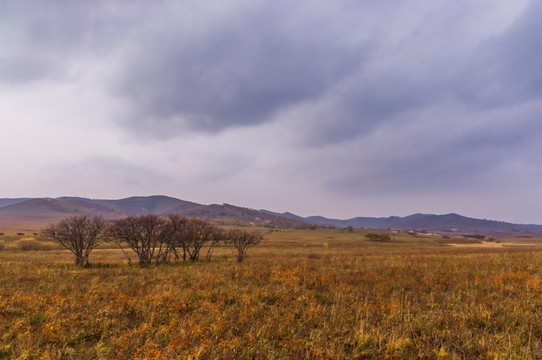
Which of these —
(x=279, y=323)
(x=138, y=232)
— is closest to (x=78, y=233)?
(x=138, y=232)

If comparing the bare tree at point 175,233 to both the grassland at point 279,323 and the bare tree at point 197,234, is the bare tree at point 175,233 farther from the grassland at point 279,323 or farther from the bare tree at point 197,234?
the grassland at point 279,323

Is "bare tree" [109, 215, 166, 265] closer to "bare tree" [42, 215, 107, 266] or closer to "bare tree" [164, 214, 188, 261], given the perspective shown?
"bare tree" [164, 214, 188, 261]

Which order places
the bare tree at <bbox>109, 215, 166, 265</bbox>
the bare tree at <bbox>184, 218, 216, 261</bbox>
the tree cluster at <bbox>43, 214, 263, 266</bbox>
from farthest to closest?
1. the bare tree at <bbox>184, 218, 216, 261</bbox>
2. the bare tree at <bbox>109, 215, 166, 265</bbox>
3. the tree cluster at <bbox>43, 214, 263, 266</bbox>

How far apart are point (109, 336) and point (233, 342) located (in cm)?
334

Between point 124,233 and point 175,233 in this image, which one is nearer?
point 124,233

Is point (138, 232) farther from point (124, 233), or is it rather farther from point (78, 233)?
point (78, 233)

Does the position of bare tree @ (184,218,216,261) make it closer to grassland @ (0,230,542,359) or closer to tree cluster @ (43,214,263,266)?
tree cluster @ (43,214,263,266)

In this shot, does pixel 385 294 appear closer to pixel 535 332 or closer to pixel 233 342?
pixel 535 332

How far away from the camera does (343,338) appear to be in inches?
240

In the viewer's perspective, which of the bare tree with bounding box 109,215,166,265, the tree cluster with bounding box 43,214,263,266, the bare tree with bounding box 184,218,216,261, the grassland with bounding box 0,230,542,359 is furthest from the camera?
the bare tree with bounding box 184,218,216,261

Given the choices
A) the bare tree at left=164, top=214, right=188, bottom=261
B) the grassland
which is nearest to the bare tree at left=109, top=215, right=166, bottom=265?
the bare tree at left=164, top=214, right=188, bottom=261

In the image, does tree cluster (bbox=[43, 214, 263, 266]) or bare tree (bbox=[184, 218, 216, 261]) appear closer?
tree cluster (bbox=[43, 214, 263, 266])

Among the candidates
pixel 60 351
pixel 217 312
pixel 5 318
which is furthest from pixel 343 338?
pixel 5 318

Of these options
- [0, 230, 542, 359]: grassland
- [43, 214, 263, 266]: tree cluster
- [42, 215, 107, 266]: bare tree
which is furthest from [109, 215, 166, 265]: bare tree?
[0, 230, 542, 359]: grassland
